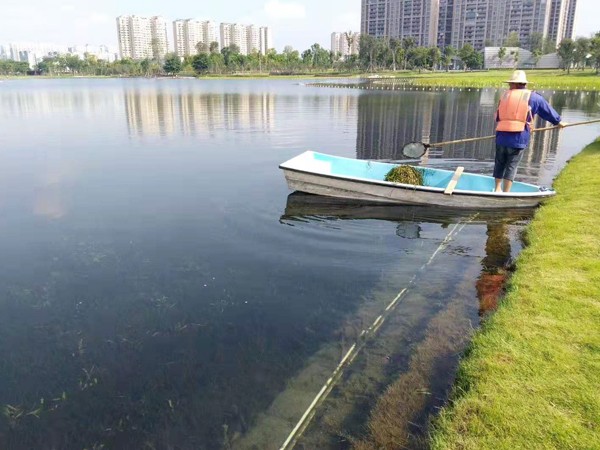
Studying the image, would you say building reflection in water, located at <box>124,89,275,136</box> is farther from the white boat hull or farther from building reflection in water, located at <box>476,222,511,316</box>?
building reflection in water, located at <box>476,222,511,316</box>

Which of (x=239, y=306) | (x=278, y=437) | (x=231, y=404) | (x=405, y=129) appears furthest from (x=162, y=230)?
(x=405, y=129)

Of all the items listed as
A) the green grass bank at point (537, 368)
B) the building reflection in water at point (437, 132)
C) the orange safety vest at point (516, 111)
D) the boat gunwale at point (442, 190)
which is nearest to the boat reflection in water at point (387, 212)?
Answer: the boat gunwale at point (442, 190)

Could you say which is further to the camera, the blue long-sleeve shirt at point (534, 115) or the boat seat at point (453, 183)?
the boat seat at point (453, 183)

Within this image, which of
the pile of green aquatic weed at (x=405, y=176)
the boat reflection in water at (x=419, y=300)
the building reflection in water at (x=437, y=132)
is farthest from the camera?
the building reflection in water at (x=437, y=132)

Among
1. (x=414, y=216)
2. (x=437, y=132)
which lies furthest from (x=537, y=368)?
(x=437, y=132)

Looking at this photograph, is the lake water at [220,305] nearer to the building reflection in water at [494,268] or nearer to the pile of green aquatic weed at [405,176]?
the building reflection in water at [494,268]

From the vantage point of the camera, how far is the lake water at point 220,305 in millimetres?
5633

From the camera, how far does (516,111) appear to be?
1194 cm

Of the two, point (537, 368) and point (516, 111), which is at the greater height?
point (516, 111)

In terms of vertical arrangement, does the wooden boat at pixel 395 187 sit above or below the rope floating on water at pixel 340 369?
above

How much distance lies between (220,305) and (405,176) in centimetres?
771

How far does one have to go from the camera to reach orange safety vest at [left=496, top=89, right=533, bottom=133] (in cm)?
1181

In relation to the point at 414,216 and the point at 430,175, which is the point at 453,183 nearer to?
the point at 414,216

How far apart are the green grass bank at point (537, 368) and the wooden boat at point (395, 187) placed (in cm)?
404
